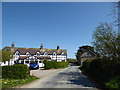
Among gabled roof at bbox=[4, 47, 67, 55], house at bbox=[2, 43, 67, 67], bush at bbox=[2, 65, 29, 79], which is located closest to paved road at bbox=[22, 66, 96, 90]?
bush at bbox=[2, 65, 29, 79]

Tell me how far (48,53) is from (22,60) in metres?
13.3

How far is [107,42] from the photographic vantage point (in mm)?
13781

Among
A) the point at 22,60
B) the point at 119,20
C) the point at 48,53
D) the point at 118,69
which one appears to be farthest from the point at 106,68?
the point at 48,53

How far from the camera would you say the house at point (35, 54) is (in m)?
47.4

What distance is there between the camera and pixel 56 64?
36.4m

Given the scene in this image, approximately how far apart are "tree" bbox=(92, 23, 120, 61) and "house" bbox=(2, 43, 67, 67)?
3334 cm

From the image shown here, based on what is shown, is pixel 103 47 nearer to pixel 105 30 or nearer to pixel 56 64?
pixel 105 30

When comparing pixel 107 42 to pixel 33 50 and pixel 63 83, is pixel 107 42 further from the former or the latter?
pixel 33 50

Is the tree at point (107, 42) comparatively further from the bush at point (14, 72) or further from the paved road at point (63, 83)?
the bush at point (14, 72)

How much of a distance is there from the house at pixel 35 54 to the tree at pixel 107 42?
109 ft

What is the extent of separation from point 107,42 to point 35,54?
43.0 meters

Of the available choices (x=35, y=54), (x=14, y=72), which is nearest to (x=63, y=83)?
(x=14, y=72)

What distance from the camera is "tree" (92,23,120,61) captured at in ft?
41.4

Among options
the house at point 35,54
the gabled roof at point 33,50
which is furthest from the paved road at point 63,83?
the gabled roof at point 33,50
